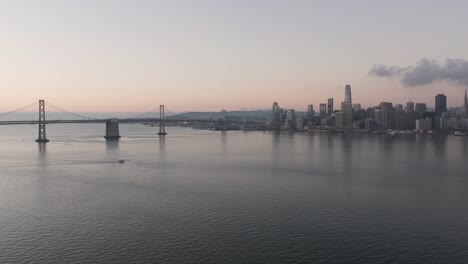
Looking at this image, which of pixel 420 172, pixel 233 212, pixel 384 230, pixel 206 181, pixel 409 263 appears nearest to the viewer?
pixel 409 263

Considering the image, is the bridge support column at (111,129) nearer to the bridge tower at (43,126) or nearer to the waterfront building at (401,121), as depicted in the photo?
the bridge tower at (43,126)

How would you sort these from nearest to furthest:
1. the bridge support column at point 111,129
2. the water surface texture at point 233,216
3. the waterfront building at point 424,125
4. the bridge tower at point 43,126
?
the water surface texture at point 233,216 → the bridge tower at point 43,126 → the bridge support column at point 111,129 → the waterfront building at point 424,125

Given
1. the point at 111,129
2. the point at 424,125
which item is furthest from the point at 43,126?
the point at 424,125

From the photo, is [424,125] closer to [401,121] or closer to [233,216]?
[401,121]

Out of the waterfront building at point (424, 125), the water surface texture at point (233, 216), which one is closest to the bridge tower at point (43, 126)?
the water surface texture at point (233, 216)

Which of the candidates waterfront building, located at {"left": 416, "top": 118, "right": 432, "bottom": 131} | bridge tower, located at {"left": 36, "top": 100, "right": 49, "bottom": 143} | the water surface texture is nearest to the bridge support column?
bridge tower, located at {"left": 36, "top": 100, "right": 49, "bottom": 143}

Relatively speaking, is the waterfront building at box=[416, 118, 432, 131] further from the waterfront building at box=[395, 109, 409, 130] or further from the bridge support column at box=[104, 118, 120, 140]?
the bridge support column at box=[104, 118, 120, 140]

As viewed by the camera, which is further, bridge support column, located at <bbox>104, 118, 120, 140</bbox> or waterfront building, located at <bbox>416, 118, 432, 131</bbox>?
waterfront building, located at <bbox>416, 118, 432, 131</bbox>

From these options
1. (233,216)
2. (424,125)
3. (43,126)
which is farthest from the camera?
(424,125)

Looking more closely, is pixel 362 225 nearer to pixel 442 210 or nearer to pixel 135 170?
pixel 442 210

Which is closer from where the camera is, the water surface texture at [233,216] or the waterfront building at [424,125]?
the water surface texture at [233,216]

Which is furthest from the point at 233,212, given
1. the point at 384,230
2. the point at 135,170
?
the point at 135,170
